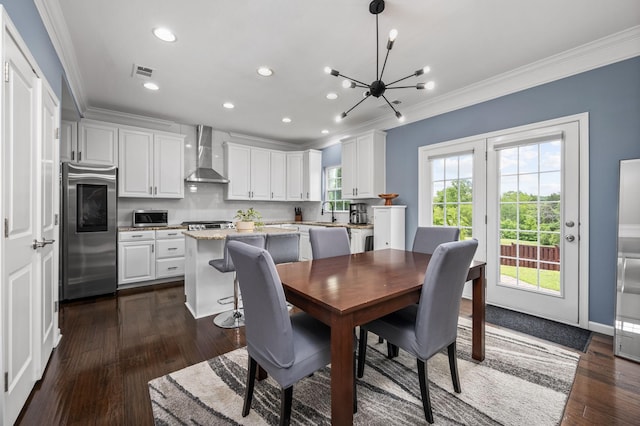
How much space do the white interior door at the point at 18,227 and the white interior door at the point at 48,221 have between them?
0.46 feet

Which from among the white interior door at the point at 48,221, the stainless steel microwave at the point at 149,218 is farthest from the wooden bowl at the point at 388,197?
the white interior door at the point at 48,221

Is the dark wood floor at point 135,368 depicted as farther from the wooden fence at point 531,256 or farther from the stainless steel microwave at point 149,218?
the stainless steel microwave at point 149,218

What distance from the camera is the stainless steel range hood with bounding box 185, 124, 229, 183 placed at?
195 inches

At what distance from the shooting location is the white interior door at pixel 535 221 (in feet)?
9.05

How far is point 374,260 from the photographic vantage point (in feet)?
7.32

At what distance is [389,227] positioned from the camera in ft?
13.3

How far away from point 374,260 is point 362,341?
0.61m

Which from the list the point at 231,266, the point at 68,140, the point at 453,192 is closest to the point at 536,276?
the point at 453,192

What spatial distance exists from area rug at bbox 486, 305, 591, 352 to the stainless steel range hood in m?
4.56

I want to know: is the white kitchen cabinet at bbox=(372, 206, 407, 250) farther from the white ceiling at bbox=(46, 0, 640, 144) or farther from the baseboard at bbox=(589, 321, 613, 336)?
the baseboard at bbox=(589, 321, 613, 336)

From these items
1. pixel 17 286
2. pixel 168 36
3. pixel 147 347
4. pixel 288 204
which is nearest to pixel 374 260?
pixel 147 347

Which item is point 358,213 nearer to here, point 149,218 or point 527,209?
point 527,209

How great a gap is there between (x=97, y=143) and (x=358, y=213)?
4.09 meters

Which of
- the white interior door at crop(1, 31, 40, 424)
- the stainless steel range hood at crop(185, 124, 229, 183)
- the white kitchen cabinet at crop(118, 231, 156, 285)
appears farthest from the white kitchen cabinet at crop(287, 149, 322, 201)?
the white interior door at crop(1, 31, 40, 424)
